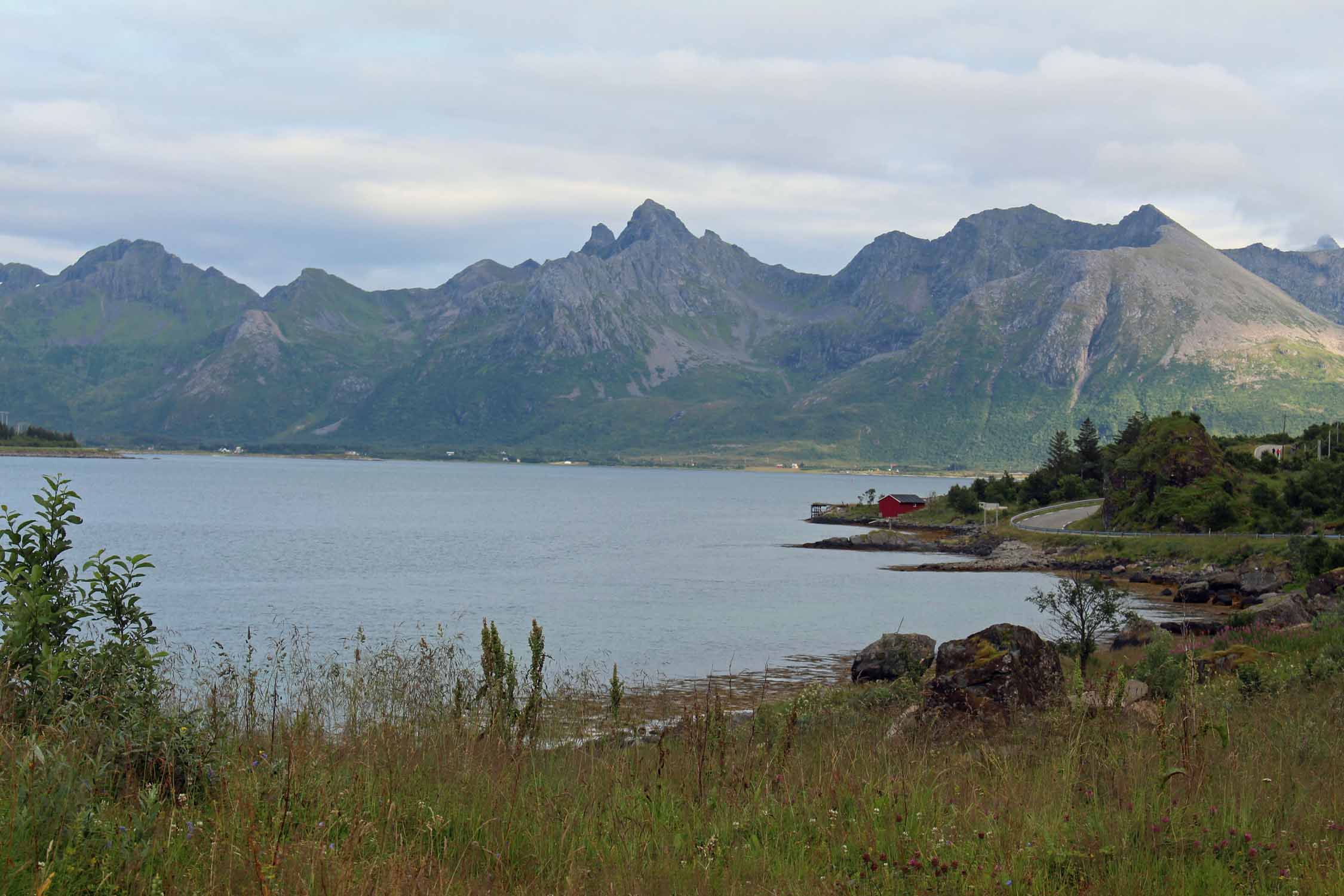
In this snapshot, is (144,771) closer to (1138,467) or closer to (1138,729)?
(1138,729)

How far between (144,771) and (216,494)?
17857 cm

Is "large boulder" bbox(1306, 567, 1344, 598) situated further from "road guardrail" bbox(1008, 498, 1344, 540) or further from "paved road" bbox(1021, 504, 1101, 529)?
"paved road" bbox(1021, 504, 1101, 529)

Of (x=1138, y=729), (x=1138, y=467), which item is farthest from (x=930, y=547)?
(x=1138, y=729)

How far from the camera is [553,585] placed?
6562 cm

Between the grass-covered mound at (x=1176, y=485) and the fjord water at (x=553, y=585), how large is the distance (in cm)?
1657

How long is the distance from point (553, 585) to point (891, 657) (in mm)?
37463

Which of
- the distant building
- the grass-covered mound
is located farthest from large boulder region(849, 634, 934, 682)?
the distant building

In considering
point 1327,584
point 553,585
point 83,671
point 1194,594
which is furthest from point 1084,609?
point 553,585

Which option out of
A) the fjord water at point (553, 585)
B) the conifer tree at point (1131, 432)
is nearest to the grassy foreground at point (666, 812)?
the fjord water at point (553, 585)

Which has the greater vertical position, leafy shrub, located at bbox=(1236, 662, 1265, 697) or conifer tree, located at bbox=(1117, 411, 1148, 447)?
conifer tree, located at bbox=(1117, 411, 1148, 447)

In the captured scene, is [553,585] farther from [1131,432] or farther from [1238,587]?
[1131,432]

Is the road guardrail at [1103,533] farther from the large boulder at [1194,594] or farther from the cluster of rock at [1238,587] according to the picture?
the large boulder at [1194,594]

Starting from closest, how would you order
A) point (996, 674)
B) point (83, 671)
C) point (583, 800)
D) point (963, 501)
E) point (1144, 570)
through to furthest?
point (583, 800) < point (83, 671) < point (996, 674) < point (1144, 570) < point (963, 501)

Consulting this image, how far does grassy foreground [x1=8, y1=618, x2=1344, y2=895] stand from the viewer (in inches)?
236
